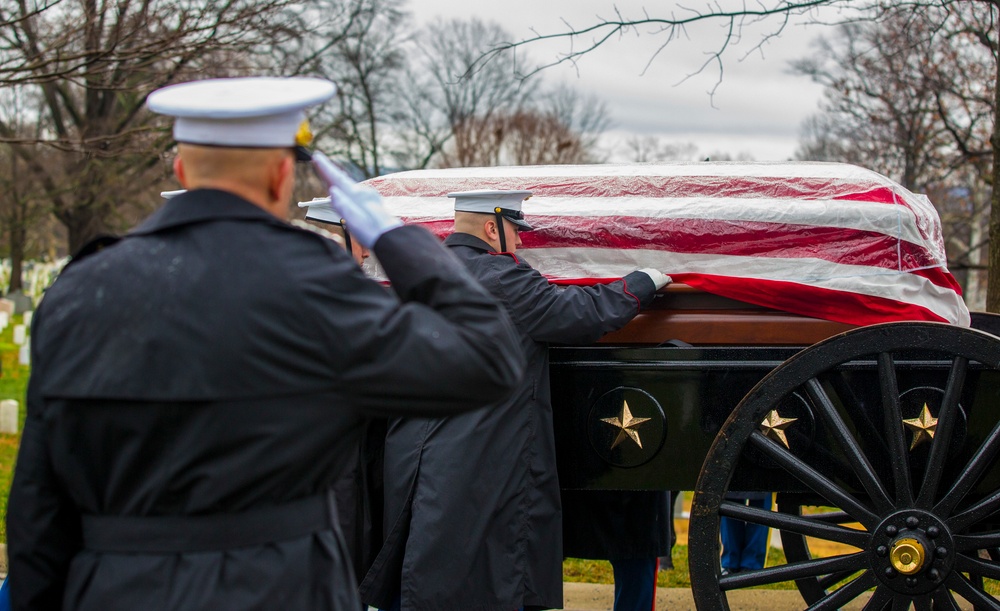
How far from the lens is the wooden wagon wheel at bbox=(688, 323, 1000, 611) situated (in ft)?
9.25

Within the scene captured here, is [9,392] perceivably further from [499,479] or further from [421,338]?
[421,338]

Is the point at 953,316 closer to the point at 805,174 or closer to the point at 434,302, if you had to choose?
the point at 805,174

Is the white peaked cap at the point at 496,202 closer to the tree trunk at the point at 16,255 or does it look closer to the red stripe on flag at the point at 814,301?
the red stripe on flag at the point at 814,301

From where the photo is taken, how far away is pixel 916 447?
3109 mm

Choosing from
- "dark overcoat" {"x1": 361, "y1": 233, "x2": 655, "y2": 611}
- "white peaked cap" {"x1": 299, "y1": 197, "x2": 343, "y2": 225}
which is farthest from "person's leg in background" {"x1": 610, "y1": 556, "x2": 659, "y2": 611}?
"white peaked cap" {"x1": 299, "y1": 197, "x2": 343, "y2": 225}

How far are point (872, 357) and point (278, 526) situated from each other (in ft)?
6.71

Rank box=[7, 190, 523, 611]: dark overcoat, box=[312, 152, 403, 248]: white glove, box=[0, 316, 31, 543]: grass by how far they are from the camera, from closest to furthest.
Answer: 1. box=[7, 190, 523, 611]: dark overcoat
2. box=[312, 152, 403, 248]: white glove
3. box=[0, 316, 31, 543]: grass

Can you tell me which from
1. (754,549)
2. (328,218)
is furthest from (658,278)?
(754,549)

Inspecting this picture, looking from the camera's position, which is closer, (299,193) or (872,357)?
(872,357)

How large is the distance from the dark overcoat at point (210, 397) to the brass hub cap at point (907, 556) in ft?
5.35

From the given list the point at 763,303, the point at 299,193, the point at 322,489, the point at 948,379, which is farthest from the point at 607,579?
the point at 299,193

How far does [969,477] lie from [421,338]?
1887 millimetres

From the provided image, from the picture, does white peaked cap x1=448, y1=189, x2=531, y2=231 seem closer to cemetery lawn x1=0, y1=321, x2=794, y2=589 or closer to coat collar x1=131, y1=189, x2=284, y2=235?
cemetery lawn x1=0, y1=321, x2=794, y2=589

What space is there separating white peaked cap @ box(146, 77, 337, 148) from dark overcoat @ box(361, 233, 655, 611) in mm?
1713
